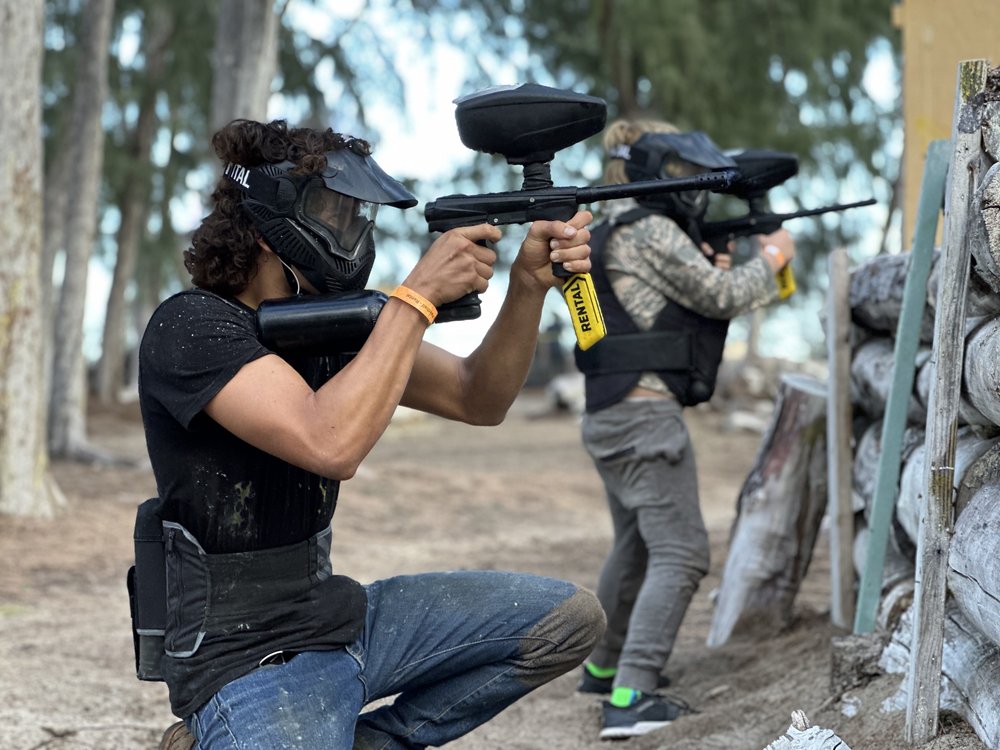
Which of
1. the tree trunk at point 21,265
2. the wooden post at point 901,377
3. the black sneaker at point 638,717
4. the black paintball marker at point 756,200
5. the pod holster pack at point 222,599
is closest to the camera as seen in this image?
the pod holster pack at point 222,599

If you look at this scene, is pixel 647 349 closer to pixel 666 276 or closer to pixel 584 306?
pixel 666 276

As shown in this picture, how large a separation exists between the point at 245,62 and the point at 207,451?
951cm

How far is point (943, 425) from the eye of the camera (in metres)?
3.23

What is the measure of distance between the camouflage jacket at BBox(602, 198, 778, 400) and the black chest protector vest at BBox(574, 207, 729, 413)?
0.03 metres

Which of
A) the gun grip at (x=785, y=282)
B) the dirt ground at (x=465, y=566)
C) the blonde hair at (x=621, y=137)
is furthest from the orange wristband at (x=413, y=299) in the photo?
the gun grip at (x=785, y=282)

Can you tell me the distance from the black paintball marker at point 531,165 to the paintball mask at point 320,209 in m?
0.18

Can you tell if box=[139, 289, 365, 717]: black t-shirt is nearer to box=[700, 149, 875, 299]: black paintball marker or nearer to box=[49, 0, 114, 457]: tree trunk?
box=[700, 149, 875, 299]: black paintball marker

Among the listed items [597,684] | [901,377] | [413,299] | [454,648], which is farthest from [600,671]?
[413,299]

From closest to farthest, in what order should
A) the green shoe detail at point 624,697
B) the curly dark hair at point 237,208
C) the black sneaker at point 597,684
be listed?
1. the curly dark hair at point 237,208
2. the green shoe detail at point 624,697
3. the black sneaker at point 597,684

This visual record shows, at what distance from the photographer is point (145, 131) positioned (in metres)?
18.8

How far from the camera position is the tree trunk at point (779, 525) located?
5547 mm

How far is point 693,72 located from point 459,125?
13.0 meters

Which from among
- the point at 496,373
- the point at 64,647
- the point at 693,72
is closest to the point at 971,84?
the point at 496,373

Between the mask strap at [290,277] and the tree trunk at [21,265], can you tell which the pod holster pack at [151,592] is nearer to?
the mask strap at [290,277]
